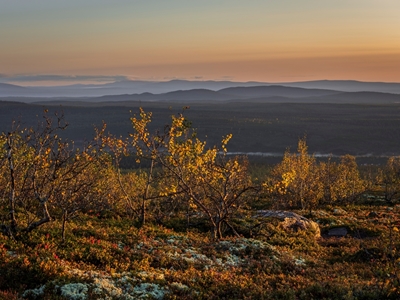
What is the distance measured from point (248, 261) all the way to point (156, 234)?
5750 millimetres

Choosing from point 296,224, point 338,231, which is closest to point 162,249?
point 296,224

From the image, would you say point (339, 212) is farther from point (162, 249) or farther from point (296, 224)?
point (162, 249)

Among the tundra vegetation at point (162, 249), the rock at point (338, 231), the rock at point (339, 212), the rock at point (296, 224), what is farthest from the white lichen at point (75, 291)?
the rock at point (339, 212)

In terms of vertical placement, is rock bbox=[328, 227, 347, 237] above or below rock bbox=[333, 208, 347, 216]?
above

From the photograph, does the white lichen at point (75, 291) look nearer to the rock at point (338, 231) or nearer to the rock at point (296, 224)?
the rock at point (296, 224)

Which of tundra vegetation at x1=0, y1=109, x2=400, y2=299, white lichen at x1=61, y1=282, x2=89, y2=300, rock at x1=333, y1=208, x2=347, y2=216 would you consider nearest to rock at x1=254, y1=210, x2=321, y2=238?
tundra vegetation at x1=0, y1=109, x2=400, y2=299

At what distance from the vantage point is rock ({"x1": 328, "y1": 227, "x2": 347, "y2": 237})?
31938 mm

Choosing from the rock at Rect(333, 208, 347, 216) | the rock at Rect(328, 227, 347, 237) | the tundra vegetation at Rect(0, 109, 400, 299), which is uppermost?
the tundra vegetation at Rect(0, 109, 400, 299)

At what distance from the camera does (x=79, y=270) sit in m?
14.1

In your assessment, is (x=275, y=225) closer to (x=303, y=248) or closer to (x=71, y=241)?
(x=303, y=248)

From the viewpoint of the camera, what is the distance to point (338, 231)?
3247 centimetres

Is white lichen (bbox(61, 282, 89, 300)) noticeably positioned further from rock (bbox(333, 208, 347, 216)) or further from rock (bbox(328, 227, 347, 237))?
rock (bbox(333, 208, 347, 216))

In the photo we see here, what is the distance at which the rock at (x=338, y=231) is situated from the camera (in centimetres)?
3194

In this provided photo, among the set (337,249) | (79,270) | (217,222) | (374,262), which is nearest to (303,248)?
(337,249)
